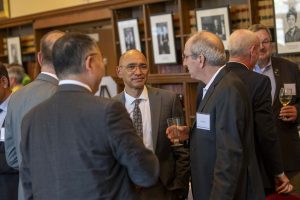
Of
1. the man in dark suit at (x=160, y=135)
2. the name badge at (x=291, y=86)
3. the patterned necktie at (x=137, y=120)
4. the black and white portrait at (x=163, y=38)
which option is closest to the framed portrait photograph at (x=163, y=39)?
the black and white portrait at (x=163, y=38)

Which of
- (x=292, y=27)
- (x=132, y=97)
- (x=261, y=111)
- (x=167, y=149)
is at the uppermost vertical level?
(x=292, y=27)

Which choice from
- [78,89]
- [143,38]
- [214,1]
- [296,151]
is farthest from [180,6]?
[78,89]

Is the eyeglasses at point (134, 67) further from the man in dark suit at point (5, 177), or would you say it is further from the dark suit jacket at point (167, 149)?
the man in dark suit at point (5, 177)

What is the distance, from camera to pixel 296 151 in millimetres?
3727

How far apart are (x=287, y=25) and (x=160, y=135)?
6.74 feet

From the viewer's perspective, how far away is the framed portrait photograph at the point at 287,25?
4414 millimetres

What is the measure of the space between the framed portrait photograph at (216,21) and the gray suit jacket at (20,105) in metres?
2.63

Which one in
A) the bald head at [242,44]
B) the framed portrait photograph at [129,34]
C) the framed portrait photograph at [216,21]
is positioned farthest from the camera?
the framed portrait photograph at [129,34]

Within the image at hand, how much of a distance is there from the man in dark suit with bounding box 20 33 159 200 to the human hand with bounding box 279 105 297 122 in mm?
1806

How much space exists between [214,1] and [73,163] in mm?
3708

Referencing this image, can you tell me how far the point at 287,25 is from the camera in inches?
176

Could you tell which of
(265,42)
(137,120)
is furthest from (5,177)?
(265,42)

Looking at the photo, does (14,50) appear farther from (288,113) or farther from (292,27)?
(288,113)

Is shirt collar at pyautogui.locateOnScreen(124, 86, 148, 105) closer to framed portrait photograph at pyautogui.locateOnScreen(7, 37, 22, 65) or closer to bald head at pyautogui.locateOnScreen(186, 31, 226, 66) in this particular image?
bald head at pyautogui.locateOnScreen(186, 31, 226, 66)
